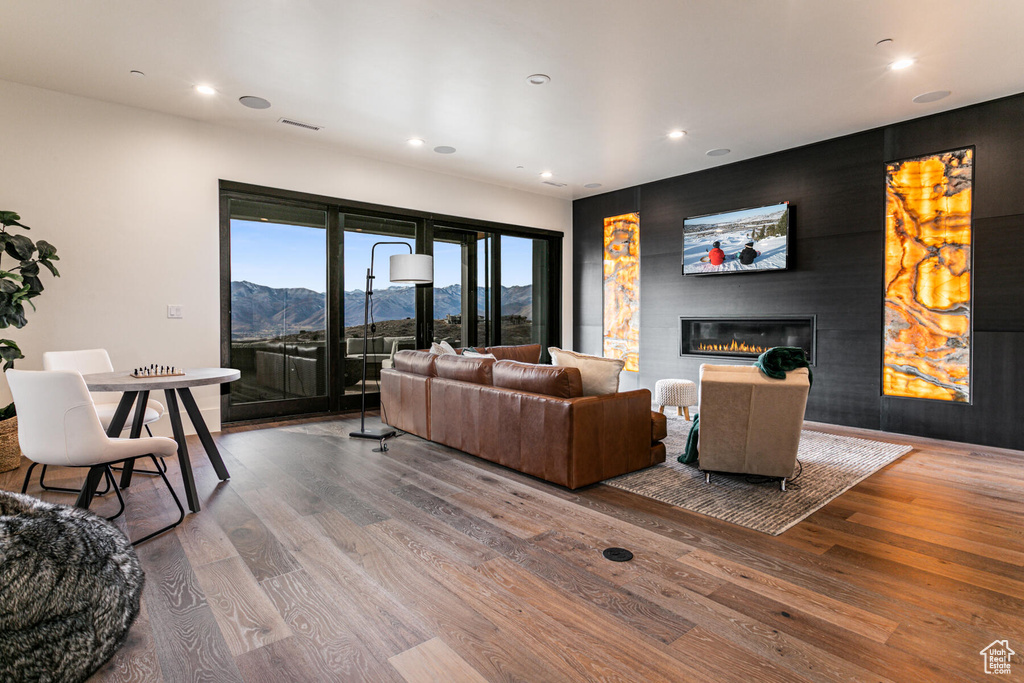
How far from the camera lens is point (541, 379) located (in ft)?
11.5

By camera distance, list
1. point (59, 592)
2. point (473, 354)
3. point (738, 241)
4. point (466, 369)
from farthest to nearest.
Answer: point (738, 241)
point (473, 354)
point (466, 369)
point (59, 592)

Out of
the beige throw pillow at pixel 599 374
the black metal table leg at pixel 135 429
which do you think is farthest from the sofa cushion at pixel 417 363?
the black metal table leg at pixel 135 429

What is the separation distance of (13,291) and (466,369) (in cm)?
324

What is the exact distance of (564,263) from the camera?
809 cm

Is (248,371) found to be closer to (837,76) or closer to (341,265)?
(341,265)

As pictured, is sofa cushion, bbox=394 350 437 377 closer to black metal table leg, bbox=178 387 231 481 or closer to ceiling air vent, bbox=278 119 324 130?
black metal table leg, bbox=178 387 231 481

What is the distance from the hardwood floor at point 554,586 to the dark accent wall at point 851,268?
1511 mm

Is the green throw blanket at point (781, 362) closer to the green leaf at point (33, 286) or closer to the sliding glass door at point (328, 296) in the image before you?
the sliding glass door at point (328, 296)

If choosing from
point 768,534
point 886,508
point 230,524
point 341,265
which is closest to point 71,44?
point 341,265

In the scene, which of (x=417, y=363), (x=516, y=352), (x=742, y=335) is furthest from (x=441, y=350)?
(x=742, y=335)

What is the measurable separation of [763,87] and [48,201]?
5.75 meters

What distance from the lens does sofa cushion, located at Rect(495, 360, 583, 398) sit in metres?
3.38

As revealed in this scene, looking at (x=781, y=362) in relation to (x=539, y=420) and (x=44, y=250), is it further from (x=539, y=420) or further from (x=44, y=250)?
(x=44, y=250)

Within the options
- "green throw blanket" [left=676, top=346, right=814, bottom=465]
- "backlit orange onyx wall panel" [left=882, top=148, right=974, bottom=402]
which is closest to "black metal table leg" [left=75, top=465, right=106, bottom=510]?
"green throw blanket" [left=676, top=346, right=814, bottom=465]
